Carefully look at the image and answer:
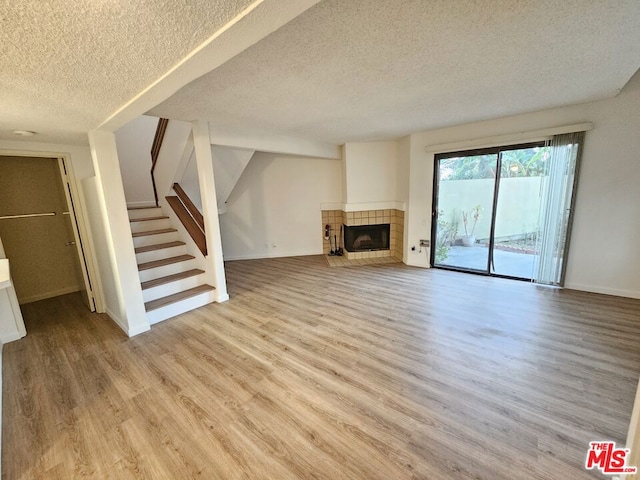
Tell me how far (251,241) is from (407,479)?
4.86 m

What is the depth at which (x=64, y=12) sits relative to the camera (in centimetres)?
78

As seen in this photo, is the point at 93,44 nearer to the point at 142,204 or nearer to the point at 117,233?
the point at 117,233

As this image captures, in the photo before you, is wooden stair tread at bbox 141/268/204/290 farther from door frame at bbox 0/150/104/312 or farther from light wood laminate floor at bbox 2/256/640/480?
door frame at bbox 0/150/104/312

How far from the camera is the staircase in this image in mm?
2912

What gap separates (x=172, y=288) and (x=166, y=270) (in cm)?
29

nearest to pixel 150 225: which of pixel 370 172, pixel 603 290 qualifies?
pixel 370 172

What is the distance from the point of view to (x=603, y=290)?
9.98 feet

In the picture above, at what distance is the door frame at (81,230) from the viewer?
9.36ft

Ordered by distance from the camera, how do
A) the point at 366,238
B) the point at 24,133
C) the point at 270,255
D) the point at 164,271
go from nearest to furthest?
the point at 24,133
the point at 164,271
the point at 366,238
the point at 270,255

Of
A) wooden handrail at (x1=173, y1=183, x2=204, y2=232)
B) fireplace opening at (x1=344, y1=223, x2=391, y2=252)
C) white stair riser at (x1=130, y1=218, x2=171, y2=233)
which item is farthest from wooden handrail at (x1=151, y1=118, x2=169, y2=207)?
fireplace opening at (x1=344, y1=223, x2=391, y2=252)

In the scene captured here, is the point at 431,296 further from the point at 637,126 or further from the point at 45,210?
the point at 45,210

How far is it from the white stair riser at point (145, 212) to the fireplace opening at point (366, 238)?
347 centimetres

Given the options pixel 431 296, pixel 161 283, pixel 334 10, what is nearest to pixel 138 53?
pixel 334 10

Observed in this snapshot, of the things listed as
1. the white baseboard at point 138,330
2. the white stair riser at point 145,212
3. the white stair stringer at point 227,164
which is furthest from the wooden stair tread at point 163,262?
the white stair stringer at point 227,164
